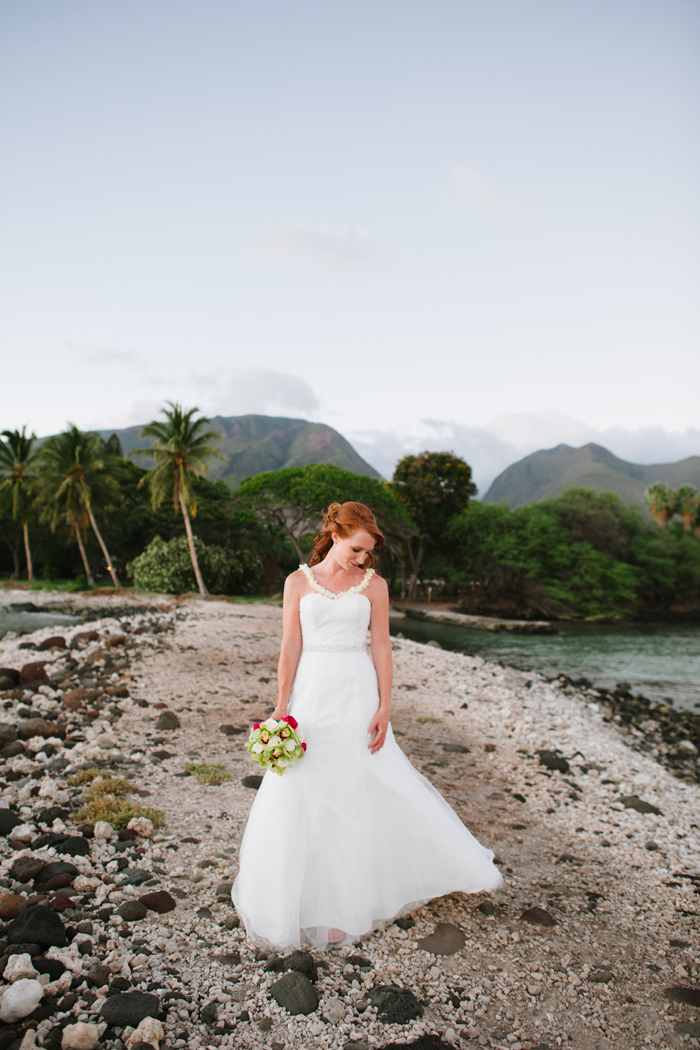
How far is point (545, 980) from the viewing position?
3.10 metres

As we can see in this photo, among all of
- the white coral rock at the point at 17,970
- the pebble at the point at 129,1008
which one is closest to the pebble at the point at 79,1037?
the pebble at the point at 129,1008

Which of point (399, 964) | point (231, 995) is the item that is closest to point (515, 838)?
point (399, 964)

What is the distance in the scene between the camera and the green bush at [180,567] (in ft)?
108

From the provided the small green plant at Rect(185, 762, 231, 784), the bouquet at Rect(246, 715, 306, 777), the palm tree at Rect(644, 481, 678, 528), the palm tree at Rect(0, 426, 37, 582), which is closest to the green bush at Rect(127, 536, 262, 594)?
the palm tree at Rect(0, 426, 37, 582)

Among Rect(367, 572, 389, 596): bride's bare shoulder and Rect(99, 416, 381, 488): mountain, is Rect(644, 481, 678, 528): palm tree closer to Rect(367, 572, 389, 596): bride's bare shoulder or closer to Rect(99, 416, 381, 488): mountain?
Rect(367, 572, 389, 596): bride's bare shoulder

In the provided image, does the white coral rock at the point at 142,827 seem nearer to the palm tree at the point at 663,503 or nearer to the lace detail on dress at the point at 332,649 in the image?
the lace detail on dress at the point at 332,649

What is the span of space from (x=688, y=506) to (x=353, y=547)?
51.1 metres

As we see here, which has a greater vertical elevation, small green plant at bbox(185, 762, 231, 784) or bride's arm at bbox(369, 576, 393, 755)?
bride's arm at bbox(369, 576, 393, 755)

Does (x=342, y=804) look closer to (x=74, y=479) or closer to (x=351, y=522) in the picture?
(x=351, y=522)

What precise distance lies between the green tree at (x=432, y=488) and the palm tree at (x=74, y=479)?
20.1 metres

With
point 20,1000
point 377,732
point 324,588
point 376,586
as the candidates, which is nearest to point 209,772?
point 377,732

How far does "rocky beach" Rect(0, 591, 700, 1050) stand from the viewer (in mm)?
2662

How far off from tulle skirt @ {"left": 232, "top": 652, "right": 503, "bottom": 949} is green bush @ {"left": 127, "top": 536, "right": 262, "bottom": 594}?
31150mm

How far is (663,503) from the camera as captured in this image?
46844 millimetres
